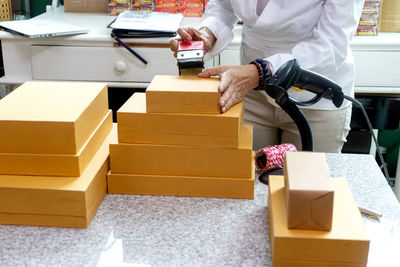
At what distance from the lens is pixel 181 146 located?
1.04 m

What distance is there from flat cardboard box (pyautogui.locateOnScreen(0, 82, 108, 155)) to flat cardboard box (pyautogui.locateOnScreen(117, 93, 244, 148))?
81 mm

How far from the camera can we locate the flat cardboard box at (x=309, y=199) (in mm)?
815

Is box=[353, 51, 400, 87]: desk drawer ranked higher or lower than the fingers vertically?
lower

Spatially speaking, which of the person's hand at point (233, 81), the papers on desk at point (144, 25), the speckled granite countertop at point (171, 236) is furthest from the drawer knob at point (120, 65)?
the speckled granite countertop at point (171, 236)

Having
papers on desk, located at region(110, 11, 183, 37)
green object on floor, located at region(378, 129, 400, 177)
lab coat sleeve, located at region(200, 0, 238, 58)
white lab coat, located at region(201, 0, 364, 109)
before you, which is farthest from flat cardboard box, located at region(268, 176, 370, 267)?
green object on floor, located at region(378, 129, 400, 177)

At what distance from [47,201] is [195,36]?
0.64m

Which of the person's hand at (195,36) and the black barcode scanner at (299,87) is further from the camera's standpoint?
the person's hand at (195,36)

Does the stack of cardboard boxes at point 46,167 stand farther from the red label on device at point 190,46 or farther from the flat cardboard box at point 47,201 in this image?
the red label on device at point 190,46

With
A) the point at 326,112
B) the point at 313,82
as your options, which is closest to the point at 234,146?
the point at 313,82

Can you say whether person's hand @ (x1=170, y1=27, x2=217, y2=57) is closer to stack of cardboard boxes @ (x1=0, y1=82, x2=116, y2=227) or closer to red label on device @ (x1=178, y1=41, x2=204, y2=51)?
red label on device @ (x1=178, y1=41, x2=204, y2=51)

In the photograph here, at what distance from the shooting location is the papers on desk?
187cm

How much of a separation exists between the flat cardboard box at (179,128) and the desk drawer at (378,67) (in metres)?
1.05

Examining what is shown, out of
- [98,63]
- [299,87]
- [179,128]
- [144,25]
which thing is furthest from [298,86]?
[98,63]

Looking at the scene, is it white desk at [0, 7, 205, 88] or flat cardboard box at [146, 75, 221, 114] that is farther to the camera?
white desk at [0, 7, 205, 88]
